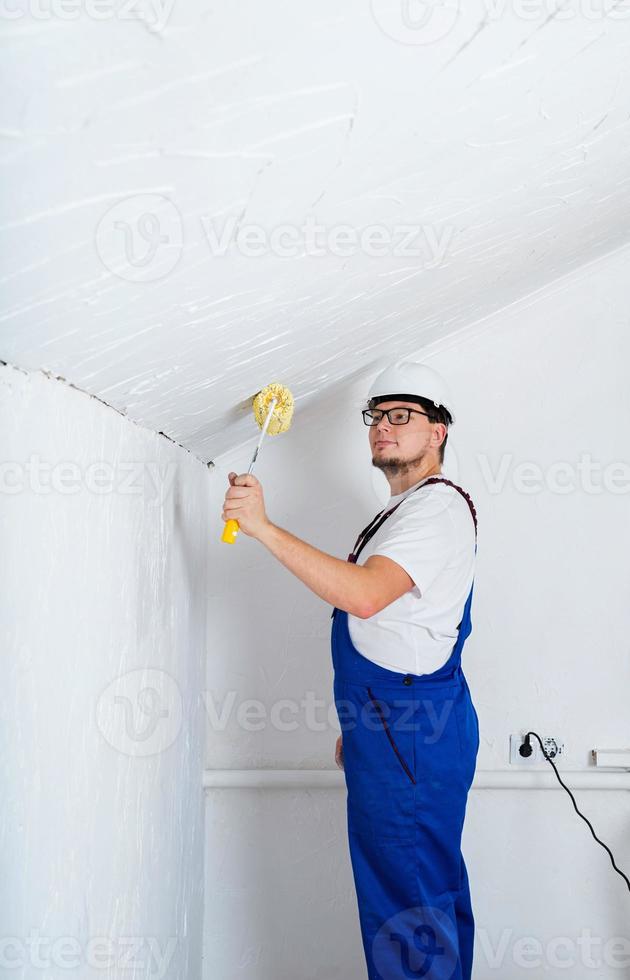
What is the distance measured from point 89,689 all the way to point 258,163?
0.70 m

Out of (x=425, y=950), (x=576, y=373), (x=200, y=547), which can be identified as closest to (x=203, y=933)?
(x=425, y=950)

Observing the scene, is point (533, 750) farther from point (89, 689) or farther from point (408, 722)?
point (89, 689)

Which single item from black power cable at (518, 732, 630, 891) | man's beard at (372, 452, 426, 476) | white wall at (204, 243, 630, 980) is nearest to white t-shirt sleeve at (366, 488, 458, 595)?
man's beard at (372, 452, 426, 476)

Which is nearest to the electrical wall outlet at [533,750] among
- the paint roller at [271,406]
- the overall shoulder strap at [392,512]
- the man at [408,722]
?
the man at [408,722]

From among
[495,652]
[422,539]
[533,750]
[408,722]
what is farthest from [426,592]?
[533,750]

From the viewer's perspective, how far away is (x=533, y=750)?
6.94 feet

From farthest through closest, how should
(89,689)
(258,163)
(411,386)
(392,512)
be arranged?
(411,386)
(392,512)
(89,689)
(258,163)

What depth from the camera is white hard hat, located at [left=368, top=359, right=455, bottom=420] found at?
1833 mm

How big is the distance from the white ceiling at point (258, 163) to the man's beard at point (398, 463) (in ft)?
1.01

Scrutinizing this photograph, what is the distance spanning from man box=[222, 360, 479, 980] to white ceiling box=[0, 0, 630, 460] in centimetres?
37

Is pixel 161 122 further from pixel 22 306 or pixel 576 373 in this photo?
pixel 576 373

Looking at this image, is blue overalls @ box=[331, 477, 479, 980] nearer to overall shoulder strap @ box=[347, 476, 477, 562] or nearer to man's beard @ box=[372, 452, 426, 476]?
overall shoulder strap @ box=[347, 476, 477, 562]

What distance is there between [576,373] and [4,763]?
173 cm

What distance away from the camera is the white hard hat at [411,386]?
72.2 inches
